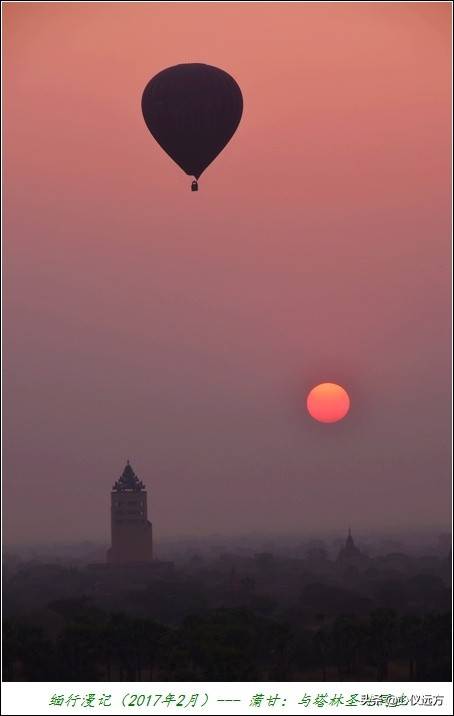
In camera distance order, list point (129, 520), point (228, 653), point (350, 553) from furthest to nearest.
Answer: point (350, 553) < point (129, 520) < point (228, 653)

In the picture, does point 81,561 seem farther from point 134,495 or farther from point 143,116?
point 143,116

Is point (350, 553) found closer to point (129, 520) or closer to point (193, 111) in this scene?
point (129, 520)

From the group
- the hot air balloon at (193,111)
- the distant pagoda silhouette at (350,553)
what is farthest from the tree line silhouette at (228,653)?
the distant pagoda silhouette at (350,553)

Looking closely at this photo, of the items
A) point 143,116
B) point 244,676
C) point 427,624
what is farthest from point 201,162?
point 427,624

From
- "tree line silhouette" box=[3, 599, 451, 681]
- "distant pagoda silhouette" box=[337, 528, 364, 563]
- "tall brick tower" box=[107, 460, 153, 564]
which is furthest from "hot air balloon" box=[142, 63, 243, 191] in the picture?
"distant pagoda silhouette" box=[337, 528, 364, 563]

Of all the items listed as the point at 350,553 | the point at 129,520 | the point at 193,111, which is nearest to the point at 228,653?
the point at 193,111
